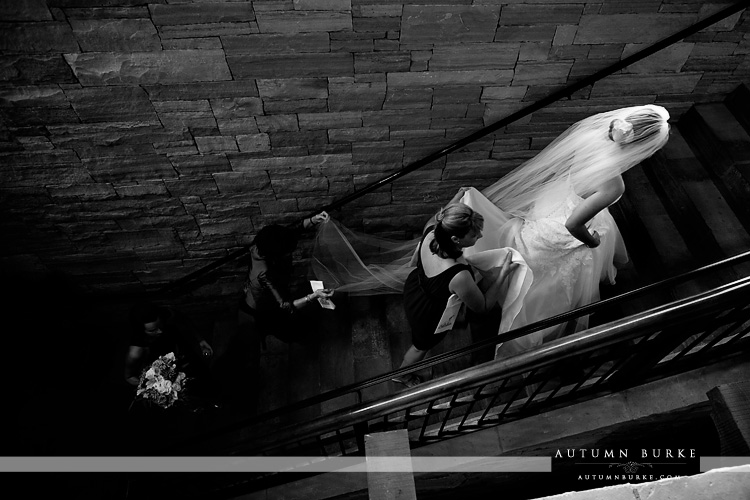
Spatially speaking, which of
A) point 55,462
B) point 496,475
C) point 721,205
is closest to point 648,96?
point 721,205

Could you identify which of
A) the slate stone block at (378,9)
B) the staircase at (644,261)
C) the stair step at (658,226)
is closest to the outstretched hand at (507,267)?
the staircase at (644,261)

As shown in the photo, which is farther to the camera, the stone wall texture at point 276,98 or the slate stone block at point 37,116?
the slate stone block at point 37,116

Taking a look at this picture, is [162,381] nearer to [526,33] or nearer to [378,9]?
[378,9]

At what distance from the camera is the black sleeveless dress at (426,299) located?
8.94 ft

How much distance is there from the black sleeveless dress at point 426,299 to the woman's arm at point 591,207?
715 mm

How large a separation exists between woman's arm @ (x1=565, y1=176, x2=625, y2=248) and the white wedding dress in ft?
0.41

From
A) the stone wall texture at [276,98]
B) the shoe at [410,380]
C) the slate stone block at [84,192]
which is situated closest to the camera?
the stone wall texture at [276,98]

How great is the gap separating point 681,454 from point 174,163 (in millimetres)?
4241

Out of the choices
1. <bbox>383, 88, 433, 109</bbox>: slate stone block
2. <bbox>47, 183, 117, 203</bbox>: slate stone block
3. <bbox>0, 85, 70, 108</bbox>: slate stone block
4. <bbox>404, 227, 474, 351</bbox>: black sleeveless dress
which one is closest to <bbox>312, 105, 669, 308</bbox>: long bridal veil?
<bbox>404, 227, 474, 351</bbox>: black sleeveless dress

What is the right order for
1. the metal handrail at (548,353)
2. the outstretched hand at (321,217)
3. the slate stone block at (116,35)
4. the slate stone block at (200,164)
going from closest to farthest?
the metal handrail at (548,353) → the slate stone block at (116,35) → the slate stone block at (200,164) → the outstretched hand at (321,217)

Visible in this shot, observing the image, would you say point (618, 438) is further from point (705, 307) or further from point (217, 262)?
point (217, 262)

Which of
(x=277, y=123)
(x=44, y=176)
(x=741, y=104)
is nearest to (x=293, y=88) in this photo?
(x=277, y=123)

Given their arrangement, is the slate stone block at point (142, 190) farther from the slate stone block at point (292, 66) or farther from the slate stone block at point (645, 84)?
the slate stone block at point (645, 84)

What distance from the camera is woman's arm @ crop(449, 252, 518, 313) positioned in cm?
266
